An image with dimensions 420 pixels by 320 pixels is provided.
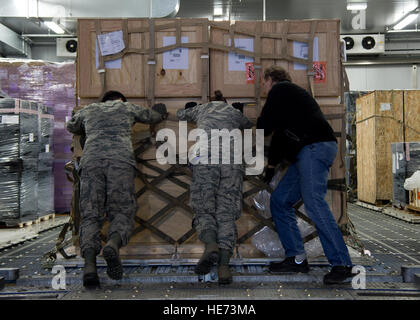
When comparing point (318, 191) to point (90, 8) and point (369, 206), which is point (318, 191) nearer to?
point (369, 206)

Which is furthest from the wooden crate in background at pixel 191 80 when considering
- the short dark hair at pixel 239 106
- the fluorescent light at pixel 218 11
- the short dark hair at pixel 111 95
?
the fluorescent light at pixel 218 11

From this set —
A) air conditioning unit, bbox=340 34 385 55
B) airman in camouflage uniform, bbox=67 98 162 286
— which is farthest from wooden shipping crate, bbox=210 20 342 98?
air conditioning unit, bbox=340 34 385 55

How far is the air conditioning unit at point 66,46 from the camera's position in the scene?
510 inches

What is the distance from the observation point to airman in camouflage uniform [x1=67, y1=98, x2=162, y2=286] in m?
3.29

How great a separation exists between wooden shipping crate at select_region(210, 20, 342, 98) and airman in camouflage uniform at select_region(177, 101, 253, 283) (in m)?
0.54

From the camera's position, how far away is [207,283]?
3.29m

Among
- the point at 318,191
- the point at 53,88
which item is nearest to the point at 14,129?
the point at 53,88

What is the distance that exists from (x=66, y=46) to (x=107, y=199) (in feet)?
36.7

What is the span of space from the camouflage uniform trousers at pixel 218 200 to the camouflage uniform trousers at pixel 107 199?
0.59 meters

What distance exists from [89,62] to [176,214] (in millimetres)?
1793

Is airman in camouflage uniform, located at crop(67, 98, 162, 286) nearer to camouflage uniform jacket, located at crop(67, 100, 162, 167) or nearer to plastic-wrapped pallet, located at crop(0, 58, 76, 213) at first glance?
camouflage uniform jacket, located at crop(67, 100, 162, 167)

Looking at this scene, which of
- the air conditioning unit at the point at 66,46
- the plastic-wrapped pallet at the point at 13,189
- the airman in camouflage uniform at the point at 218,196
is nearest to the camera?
the airman in camouflage uniform at the point at 218,196

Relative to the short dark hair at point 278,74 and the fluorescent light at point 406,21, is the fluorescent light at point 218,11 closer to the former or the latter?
the fluorescent light at point 406,21
